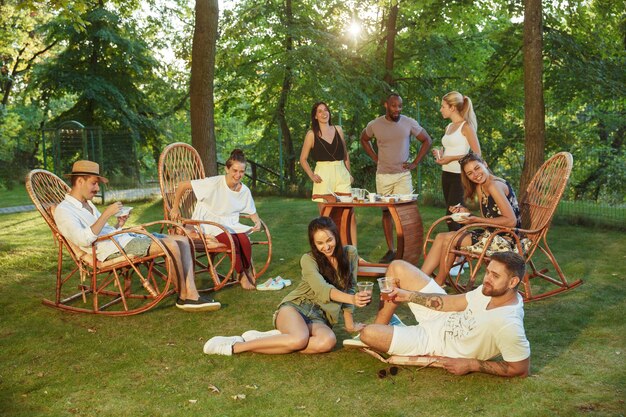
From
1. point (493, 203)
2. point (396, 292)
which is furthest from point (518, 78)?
point (396, 292)

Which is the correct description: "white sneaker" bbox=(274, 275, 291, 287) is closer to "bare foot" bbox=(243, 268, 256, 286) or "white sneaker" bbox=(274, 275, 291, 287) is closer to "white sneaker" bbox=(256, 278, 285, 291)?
"white sneaker" bbox=(256, 278, 285, 291)

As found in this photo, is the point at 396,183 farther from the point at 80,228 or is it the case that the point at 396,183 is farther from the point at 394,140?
the point at 80,228

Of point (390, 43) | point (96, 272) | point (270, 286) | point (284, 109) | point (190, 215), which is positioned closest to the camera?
point (96, 272)

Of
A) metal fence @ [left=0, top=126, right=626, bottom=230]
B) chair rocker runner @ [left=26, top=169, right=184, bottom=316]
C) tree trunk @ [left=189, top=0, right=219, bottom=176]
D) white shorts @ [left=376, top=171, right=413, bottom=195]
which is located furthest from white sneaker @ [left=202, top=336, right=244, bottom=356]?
metal fence @ [left=0, top=126, right=626, bottom=230]

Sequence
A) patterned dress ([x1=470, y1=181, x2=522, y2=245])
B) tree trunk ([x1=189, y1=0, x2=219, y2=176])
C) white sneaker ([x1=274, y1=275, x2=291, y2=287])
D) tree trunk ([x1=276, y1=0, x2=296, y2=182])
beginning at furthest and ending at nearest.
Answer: tree trunk ([x1=276, y1=0, x2=296, y2=182]) < tree trunk ([x1=189, y1=0, x2=219, y2=176]) < white sneaker ([x1=274, y1=275, x2=291, y2=287]) < patterned dress ([x1=470, y1=181, x2=522, y2=245])

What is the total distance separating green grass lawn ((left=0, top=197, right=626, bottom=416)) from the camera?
362cm

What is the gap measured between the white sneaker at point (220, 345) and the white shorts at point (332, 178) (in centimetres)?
264

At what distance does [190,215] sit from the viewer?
682 cm

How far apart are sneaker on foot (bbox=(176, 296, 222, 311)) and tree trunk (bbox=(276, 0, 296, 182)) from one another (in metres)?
10.3

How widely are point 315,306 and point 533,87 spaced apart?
5451mm

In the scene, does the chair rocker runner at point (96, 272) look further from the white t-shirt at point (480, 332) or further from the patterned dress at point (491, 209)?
the patterned dress at point (491, 209)

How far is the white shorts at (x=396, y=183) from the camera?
23.3 feet

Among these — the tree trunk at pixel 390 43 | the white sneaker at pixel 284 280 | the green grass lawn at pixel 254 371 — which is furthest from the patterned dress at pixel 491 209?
the tree trunk at pixel 390 43

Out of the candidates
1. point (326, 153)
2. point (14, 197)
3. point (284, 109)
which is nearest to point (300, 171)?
point (284, 109)
